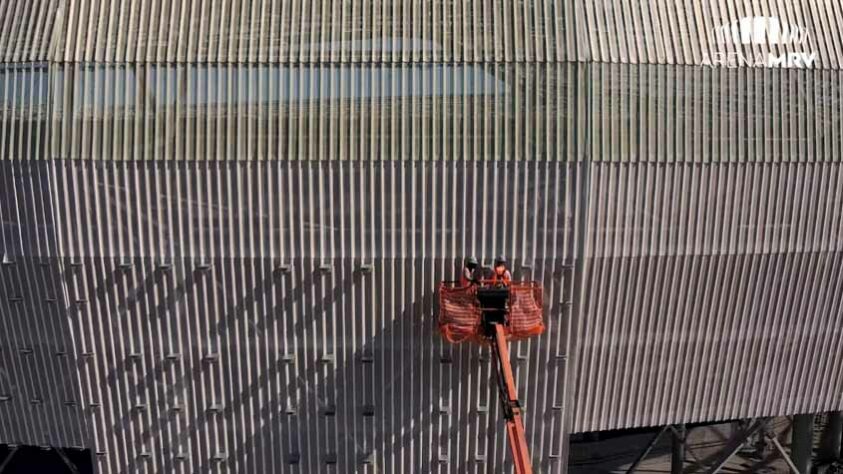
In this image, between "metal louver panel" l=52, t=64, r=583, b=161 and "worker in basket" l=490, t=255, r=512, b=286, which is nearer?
"metal louver panel" l=52, t=64, r=583, b=161

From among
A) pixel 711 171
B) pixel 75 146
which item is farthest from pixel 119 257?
pixel 711 171

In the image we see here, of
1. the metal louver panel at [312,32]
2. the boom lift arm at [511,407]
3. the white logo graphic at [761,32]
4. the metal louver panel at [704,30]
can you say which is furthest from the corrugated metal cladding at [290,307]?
the white logo graphic at [761,32]

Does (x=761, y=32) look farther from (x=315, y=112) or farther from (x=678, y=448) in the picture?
(x=678, y=448)

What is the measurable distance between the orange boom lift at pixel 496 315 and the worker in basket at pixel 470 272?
12 cm

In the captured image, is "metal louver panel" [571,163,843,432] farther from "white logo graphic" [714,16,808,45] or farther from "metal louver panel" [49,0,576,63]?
"metal louver panel" [49,0,576,63]

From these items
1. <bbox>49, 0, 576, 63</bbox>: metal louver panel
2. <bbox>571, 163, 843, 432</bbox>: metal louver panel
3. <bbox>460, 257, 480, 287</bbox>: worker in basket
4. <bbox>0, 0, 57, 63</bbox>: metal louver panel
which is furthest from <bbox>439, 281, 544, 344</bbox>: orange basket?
<bbox>0, 0, 57, 63</bbox>: metal louver panel

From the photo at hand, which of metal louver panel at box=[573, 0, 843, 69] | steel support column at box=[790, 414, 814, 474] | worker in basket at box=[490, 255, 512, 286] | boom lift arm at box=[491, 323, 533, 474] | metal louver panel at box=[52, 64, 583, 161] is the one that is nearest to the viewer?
boom lift arm at box=[491, 323, 533, 474]

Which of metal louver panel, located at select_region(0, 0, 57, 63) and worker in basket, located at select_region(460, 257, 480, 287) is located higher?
metal louver panel, located at select_region(0, 0, 57, 63)

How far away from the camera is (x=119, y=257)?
53.5ft

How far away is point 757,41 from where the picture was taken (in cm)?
1700

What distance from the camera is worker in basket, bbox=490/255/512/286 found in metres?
16.1

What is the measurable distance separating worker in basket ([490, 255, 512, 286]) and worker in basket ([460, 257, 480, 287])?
40 cm

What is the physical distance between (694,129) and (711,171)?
1.03m

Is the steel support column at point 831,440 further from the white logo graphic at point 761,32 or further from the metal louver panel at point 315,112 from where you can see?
the metal louver panel at point 315,112
